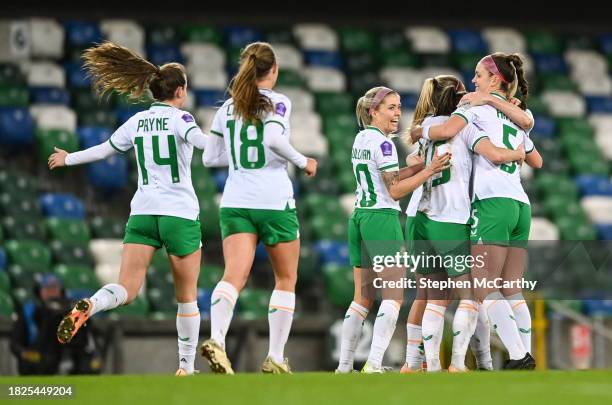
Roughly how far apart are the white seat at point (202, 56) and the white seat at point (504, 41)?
179 inches

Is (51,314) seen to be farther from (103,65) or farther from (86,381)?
(86,381)

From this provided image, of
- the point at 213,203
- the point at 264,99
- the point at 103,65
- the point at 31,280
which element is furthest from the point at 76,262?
the point at 264,99

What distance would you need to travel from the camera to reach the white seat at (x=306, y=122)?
17.8m

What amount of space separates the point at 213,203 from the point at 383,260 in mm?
7609

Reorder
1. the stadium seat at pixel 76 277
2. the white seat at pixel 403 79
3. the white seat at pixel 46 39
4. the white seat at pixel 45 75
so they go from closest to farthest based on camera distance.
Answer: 1. the stadium seat at pixel 76 277
2. the white seat at pixel 45 75
3. the white seat at pixel 46 39
4. the white seat at pixel 403 79

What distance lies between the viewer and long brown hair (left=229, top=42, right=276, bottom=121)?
7531 mm

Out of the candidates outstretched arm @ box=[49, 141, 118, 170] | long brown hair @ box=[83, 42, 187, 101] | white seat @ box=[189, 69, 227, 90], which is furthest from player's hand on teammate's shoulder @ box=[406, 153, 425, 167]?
white seat @ box=[189, 69, 227, 90]

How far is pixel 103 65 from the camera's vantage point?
8.34m

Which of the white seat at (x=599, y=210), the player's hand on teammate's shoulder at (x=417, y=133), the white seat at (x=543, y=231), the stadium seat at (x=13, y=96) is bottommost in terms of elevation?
the white seat at (x=543, y=231)

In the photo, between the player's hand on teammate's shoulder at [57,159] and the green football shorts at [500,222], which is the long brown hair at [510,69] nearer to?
the green football shorts at [500,222]

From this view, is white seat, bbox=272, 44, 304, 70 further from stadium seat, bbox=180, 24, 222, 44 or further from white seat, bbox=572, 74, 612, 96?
white seat, bbox=572, 74, 612, 96

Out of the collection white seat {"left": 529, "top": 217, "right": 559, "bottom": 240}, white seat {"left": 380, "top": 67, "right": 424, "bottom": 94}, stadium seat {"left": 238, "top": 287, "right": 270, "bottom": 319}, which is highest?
white seat {"left": 380, "top": 67, "right": 424, "bottom": 94}

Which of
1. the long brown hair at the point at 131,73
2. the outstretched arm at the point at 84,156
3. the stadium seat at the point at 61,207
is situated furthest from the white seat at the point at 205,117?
the outstretched arm at the point at 84,156

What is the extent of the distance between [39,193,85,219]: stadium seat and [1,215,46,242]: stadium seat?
0.42 meters
